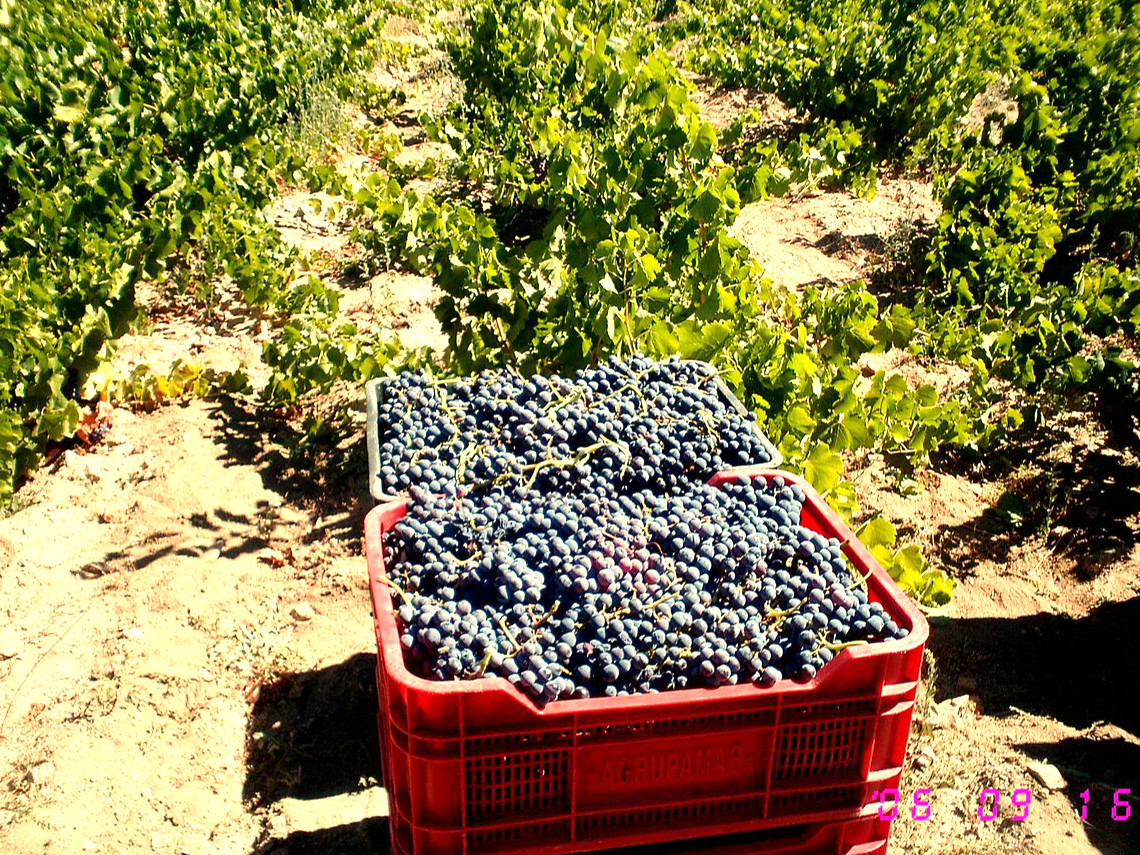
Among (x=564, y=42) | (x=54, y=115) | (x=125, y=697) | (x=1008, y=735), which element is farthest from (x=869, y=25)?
(x=125, y=697)

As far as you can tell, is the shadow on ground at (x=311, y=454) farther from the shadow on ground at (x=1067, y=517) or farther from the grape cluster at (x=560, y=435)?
the shadow on ground at (x=1067, y=517)

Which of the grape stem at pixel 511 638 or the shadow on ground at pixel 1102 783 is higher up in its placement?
the grape stem at pixel 511 638

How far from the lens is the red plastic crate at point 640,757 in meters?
1.95

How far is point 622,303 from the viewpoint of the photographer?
3701mm

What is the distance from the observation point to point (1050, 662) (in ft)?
11.8

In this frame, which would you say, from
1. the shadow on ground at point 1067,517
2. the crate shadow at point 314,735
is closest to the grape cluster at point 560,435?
the crate shadow at point 314,735

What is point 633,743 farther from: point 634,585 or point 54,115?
point 54,115

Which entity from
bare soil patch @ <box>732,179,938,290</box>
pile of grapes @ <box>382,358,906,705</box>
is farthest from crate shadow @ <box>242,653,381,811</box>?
bare soil patch @ <box>732,179,938,290</box>

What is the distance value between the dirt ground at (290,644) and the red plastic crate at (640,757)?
0.96 metres

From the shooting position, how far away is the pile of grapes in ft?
6.68

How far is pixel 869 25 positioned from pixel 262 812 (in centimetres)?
1078
